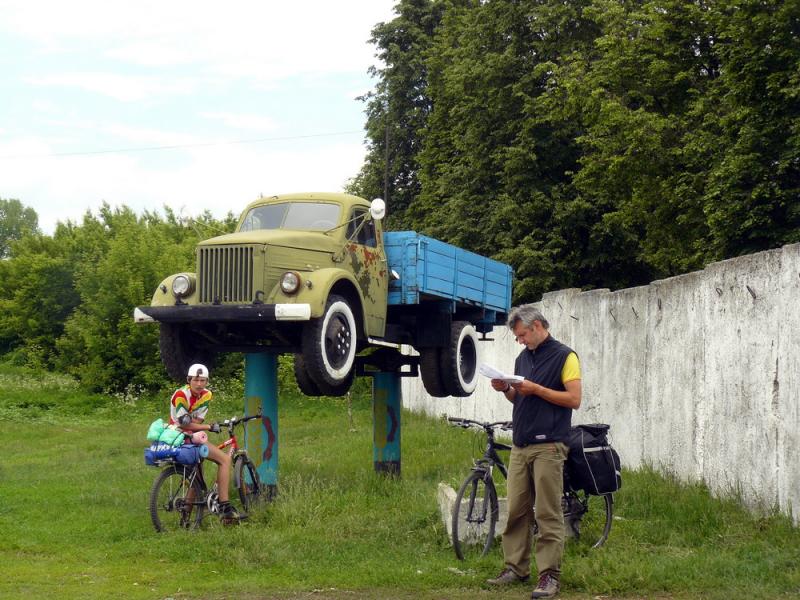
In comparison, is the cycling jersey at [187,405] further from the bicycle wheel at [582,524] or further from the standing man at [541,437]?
the standing man at [541,437]

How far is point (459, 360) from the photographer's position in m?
15.0

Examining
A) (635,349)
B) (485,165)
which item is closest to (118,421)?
(485,165)

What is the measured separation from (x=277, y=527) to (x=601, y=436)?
3.62 meters

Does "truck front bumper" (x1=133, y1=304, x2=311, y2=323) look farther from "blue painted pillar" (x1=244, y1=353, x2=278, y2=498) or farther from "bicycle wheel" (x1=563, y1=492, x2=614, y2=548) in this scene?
"bicycle wheel" (x1=563, y1=492, x2=614, y2=548)

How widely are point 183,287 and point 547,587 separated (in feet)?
18.4

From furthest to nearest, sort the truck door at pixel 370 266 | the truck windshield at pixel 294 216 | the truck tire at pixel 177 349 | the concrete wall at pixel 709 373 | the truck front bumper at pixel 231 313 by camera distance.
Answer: the truck windshield at pixel 294 216 → the truck door at pixel 370 266 → the truck tire at pixel 177 349 → the truck front bumper at pixel 231 313 → the concrete wall at pixel 709 373

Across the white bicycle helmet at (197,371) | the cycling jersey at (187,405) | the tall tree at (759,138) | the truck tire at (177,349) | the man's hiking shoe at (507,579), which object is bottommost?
the man's hiking shoe at (507,579)

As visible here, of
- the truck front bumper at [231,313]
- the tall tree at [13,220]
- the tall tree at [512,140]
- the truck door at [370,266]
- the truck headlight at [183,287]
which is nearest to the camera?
→ the truck front bumper at [231,313]

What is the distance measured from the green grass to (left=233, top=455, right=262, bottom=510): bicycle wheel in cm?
29

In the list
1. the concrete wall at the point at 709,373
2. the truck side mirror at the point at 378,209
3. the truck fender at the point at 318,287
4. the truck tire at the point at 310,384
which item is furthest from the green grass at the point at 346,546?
the truck side mirror at the point at 378,209

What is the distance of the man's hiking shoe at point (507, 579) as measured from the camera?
883 centimetres

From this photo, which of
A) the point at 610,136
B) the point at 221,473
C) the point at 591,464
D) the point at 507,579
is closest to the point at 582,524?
the point at 591,464

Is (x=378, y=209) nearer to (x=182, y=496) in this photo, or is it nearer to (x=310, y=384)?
(x=310, y=384)

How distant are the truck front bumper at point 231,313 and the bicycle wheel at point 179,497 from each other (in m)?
1.50
